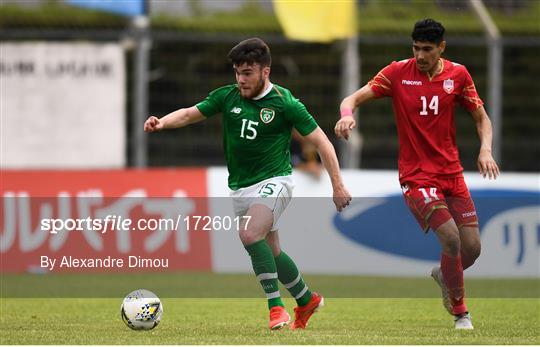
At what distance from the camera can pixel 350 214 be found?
16750 mm

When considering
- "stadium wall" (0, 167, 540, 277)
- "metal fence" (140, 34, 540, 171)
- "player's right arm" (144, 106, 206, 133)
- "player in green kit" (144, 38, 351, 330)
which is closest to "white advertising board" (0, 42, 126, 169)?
"metal fence" (140, 34, 540, 171)

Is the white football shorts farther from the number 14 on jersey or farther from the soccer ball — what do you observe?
the number 14 on jersey

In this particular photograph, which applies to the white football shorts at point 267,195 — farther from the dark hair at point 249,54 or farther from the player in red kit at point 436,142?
the dark hair at point 249,54

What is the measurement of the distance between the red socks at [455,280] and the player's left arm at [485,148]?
0.72m

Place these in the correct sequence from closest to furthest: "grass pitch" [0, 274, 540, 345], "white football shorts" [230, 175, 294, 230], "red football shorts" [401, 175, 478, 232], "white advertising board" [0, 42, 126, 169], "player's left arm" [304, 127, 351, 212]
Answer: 1. "grass pitch" [0, 274, 540, 345]
2. "player's left arm" [304, 127, 351, 212]
3. "white football shorts" [230, 175, 294, 230]
4. "red football shorts" [401, 175, 478, 232]
5. "white advertising board" [0, 42, 126, 169]

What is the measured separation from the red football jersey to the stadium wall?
6.29 meters

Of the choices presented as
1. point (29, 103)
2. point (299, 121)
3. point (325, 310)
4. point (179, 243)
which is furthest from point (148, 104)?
point (299, 121)

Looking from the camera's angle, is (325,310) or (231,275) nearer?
(325,310)

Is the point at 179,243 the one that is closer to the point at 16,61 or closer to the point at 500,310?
the point at 16,61

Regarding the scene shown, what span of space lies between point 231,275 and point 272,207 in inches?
268

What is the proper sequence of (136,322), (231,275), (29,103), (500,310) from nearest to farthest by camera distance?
(136,322), (500,310), (231,275), (29,103)

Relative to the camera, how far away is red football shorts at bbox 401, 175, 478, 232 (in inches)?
391

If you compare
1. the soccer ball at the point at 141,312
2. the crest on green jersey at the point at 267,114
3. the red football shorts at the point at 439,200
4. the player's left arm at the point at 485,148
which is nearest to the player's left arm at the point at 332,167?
the crest on green jersey at the point at 267,114

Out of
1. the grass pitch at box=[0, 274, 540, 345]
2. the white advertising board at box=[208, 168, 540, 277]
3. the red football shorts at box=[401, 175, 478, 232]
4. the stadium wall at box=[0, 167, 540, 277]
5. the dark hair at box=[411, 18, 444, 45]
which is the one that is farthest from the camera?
the white advertising board at box=[208, 168, 540, 277]
